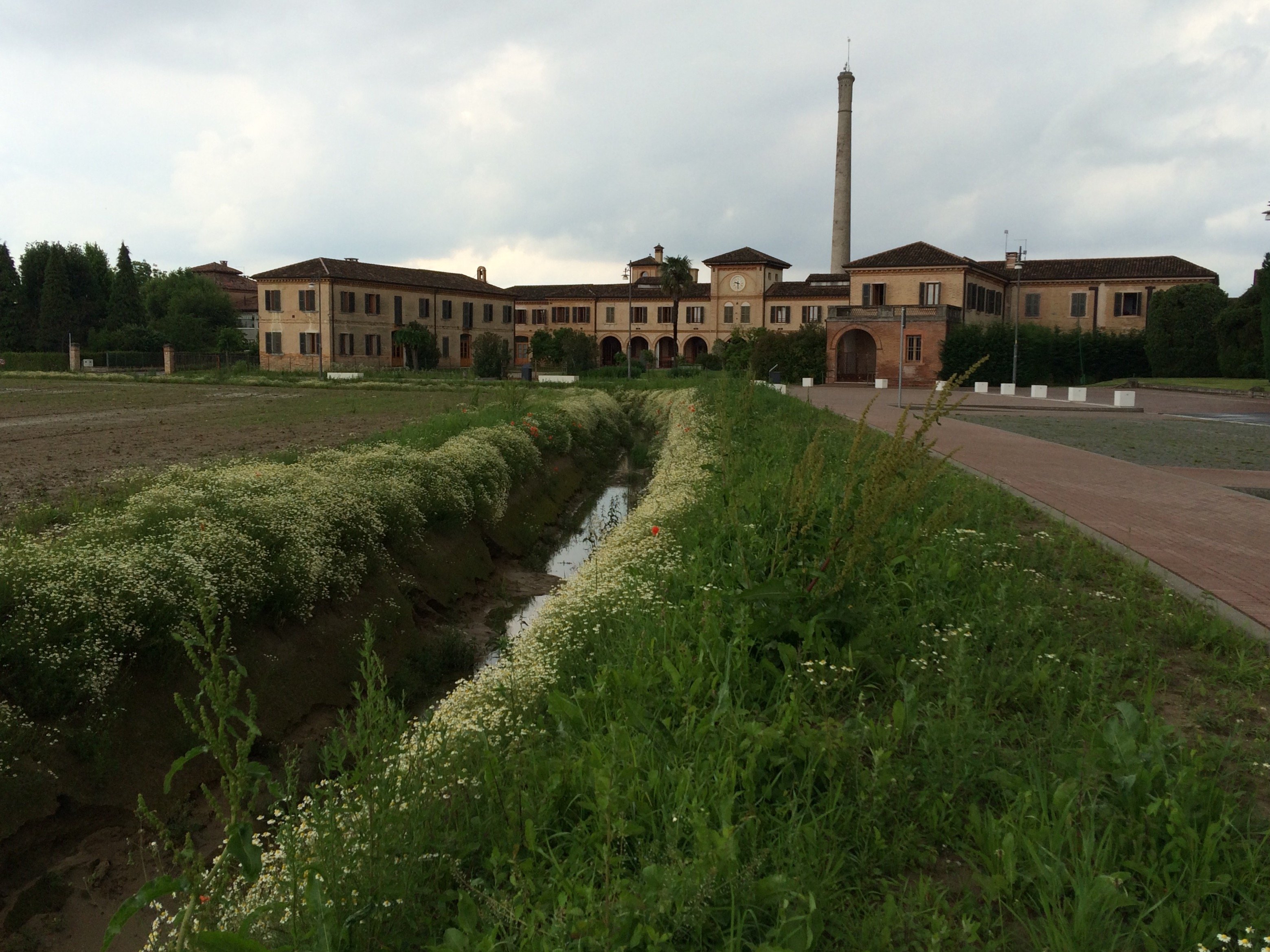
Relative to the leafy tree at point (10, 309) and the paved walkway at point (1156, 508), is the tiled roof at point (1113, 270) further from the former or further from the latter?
the leafy tree at point (10, 309)

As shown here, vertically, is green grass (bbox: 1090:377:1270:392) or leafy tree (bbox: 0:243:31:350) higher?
leafy tree (bbox: 0:243:31:350)

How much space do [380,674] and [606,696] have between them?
109 cm

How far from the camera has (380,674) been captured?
12.4 feet

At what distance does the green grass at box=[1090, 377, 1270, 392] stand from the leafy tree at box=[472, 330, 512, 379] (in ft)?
113

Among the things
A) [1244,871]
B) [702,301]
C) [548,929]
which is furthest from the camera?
[702,301]

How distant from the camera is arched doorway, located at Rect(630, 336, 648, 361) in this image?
258 ft

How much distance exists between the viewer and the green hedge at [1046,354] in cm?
5272

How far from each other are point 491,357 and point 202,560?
51957 millimetres

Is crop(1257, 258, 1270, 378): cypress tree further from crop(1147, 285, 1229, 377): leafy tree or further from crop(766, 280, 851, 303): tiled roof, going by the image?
crop(766, 280, 851, 303): tiled roof

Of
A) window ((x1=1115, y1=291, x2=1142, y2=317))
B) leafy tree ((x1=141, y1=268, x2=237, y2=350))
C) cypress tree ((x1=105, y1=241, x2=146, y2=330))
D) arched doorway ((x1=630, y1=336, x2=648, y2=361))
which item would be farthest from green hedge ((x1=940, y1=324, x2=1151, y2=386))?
cypress tree ((x1=105, y1=241, x2=146, y2=330))

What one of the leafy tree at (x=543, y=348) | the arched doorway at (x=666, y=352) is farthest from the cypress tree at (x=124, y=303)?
the arched doorway at (x=666, y=352)

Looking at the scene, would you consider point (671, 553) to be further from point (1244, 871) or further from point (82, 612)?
point (1244, 871)

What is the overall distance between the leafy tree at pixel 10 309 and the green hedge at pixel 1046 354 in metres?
66.4

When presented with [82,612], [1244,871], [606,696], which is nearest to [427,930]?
[606,696]
